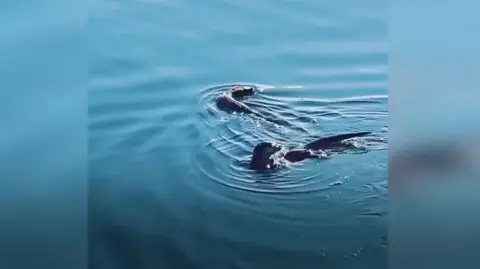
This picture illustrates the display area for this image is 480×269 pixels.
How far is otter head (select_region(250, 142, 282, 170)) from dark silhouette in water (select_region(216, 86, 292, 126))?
0.22 ft

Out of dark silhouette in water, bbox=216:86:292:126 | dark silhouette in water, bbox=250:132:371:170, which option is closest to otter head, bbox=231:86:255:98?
dark silhouette in water, bbox=216:86:292:126

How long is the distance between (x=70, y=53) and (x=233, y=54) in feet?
1.41

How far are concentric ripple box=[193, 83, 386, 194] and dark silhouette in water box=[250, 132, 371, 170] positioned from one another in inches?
0.6

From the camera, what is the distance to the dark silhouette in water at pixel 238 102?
1.66m

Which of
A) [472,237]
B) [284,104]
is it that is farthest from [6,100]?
[472,237]

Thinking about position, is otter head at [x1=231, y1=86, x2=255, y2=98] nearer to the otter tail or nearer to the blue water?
the blue water

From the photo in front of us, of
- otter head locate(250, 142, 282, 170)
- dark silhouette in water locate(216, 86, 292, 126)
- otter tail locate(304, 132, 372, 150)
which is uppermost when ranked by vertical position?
dark silhouette in water locate(216, 86, 292, 126)

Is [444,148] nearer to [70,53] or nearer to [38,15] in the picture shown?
[70,53]

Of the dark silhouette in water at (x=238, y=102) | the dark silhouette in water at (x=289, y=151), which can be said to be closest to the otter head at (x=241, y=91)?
the dark silhouette in water at (x=238, y=102)

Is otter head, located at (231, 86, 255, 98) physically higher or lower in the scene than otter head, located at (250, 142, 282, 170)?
higher

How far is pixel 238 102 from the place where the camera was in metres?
1.66

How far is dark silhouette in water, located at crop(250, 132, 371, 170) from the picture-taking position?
1.65 meters

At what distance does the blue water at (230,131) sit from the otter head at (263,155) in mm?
21

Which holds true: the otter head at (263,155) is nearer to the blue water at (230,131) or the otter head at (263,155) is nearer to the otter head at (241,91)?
the blue water at (230,131)
